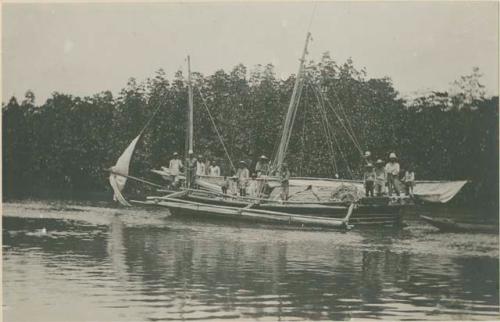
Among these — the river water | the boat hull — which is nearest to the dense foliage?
the boat hull

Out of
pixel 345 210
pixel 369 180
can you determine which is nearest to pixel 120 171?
pixel 345 210

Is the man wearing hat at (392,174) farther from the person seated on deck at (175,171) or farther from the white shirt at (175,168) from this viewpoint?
the white shirt at (175,168)

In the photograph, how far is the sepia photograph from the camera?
13.2 metres

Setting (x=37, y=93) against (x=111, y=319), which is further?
(x=37, y=93)

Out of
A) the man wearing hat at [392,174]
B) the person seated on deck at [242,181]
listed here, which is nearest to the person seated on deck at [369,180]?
the man wearing hat at [392,174]

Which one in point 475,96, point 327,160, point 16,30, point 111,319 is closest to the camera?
point 111,319

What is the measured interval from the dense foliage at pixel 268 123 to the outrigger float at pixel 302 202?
15.3ft

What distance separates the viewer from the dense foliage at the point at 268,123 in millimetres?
33531

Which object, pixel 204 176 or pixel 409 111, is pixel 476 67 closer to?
pixel 204 176

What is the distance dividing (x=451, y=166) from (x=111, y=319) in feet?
77.6

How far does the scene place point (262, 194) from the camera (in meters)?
26.5

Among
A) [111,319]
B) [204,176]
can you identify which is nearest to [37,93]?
[204,176]

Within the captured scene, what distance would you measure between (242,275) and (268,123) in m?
23.5

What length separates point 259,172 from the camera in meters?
27.3
